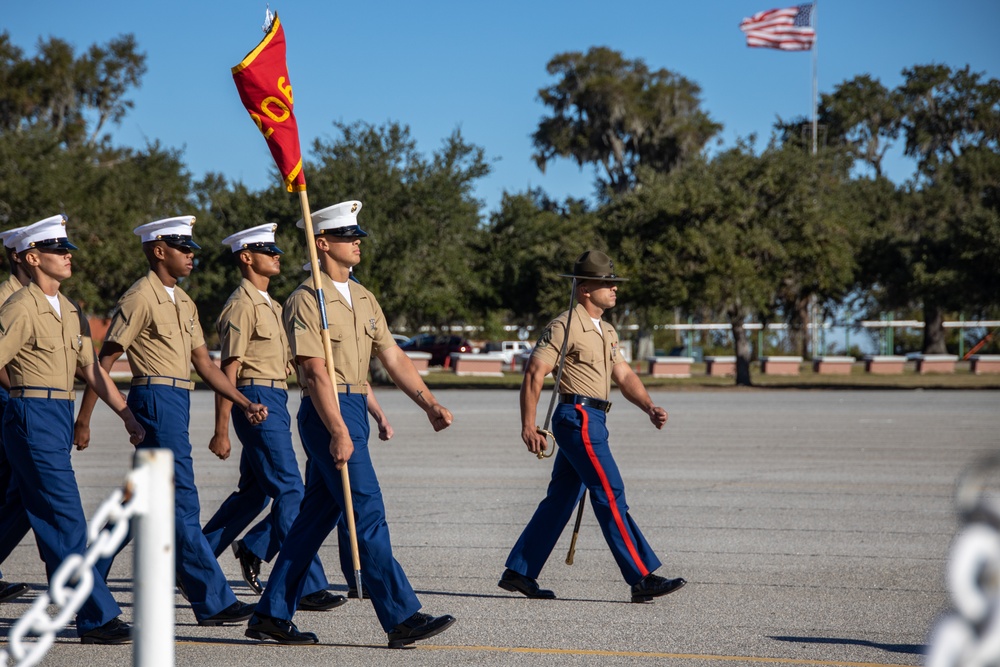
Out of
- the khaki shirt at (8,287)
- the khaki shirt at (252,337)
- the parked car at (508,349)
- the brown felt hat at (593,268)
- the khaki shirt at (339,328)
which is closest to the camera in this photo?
the khaki shirt at (339,328)

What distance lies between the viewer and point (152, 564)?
2514mm

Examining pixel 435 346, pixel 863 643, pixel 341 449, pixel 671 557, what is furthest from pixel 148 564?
pixel 435 346

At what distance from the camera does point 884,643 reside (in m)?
5.70

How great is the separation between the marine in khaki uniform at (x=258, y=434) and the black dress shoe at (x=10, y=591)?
1.13 metres

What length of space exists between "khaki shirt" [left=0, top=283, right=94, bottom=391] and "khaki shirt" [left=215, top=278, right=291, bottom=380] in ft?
3.63

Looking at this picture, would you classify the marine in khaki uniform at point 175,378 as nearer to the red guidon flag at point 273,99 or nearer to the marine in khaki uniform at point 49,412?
the marine in khaki uniform at point 49,412

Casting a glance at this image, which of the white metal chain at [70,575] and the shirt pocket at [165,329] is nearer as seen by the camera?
the white metal chain at [70,575]

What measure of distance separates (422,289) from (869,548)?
29.8 m

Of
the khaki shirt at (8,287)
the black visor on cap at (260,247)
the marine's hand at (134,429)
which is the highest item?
the black visor on cap at (260,247)

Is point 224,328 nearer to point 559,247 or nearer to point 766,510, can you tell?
point 766,510

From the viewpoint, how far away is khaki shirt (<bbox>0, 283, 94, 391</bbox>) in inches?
237

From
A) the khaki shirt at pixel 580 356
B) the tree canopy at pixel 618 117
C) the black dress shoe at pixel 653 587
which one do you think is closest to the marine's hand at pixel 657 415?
the khaki shirt at pixel 580 356

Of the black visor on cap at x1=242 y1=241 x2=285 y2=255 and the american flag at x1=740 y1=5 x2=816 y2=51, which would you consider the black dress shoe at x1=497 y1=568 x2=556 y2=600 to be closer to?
the black visor on cap at x1=242 y1=241 x2=285 y2=255

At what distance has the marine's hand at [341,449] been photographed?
5.66 meters
